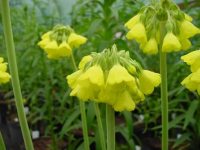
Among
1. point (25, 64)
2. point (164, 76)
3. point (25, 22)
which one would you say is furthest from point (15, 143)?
point (164, 76)

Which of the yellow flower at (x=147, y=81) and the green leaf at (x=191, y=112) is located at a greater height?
the yellow flower at (x=147, y=81)

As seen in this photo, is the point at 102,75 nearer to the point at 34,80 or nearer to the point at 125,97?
the point at 125,97

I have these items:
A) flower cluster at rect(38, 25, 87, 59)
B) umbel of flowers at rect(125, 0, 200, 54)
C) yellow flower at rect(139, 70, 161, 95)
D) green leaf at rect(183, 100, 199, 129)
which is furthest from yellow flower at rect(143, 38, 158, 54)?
green leaf at rect(183, 100, 199, 129)

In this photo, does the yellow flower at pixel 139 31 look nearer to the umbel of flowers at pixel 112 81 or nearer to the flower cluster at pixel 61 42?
the umbel of flowers at pixel 112 81

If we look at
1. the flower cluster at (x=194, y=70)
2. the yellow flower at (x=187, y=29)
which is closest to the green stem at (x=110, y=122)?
the flower cluster at (x=194, y=70)

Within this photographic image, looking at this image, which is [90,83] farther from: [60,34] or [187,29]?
[60,34]

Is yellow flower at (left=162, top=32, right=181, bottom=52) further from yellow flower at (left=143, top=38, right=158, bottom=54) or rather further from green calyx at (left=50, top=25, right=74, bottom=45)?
green calyx at (left=50, top=25, right=74, bottom=45)
